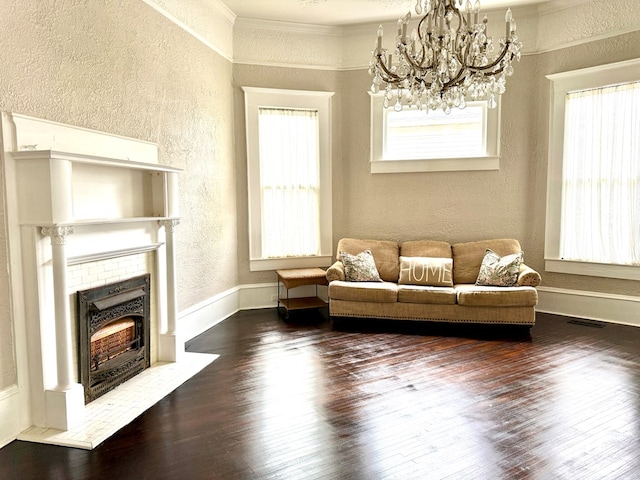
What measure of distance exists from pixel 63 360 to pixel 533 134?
535 centimetres

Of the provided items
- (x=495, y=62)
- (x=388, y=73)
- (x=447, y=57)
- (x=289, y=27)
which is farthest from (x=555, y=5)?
(x=289, y=27)

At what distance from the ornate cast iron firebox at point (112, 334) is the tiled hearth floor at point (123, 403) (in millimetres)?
96

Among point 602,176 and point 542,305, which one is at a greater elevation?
point 602,176

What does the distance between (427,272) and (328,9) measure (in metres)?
3.27

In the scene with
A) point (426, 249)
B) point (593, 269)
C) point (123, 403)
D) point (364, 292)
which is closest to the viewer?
point (123, 403)

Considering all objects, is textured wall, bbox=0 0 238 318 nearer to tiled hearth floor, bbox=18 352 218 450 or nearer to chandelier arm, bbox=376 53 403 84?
tiled hearth floor, bbox=18 352 218 450

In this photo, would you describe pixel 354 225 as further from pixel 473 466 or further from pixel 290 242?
pixel 473 466

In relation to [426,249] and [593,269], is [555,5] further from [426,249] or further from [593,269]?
[426,249]

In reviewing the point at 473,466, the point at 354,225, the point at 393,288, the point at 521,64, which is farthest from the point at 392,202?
the point at 473,466

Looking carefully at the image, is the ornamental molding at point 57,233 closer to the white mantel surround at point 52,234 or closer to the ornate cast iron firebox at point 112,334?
the white mantel surround at point 52,234

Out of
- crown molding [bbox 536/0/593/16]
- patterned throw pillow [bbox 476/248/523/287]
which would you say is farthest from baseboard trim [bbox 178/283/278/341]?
crown molding [bbox 536/0/593/16]

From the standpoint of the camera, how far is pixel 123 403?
282 cm

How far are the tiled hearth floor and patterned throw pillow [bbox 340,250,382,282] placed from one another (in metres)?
1.83

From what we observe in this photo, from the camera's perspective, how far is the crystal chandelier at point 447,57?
2.99 m
